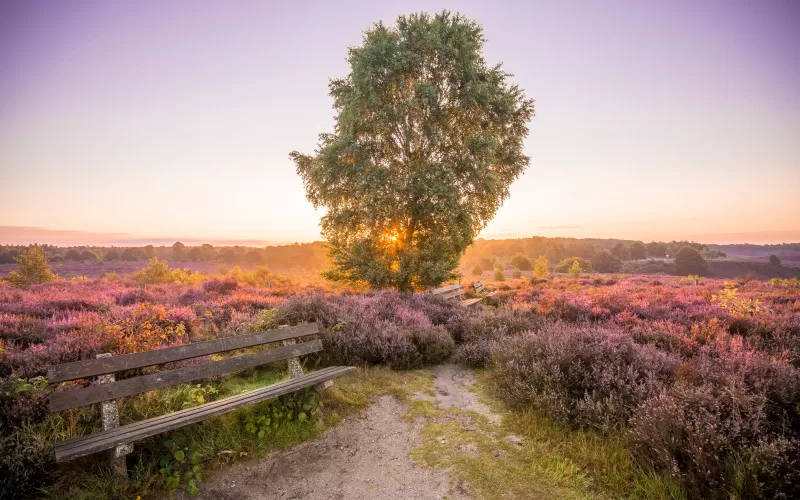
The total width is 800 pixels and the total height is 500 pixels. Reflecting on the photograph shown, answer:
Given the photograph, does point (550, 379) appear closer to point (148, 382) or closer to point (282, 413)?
point (282, 413)

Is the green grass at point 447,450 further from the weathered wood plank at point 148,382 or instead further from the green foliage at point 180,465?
the weathered wood plank at point 148,382

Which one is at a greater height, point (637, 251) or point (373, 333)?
point (373, 333)

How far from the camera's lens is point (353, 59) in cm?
1725

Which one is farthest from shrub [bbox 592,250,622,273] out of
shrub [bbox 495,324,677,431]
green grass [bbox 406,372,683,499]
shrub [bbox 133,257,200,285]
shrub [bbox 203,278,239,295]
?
green grass [bbox 406,372,683,499]

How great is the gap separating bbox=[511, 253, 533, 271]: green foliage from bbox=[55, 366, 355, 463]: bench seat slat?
5262cm

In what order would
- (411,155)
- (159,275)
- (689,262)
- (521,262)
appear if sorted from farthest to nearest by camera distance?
1. (521,262)
2. (689,262)
3. (159,275)
4. (411,155)

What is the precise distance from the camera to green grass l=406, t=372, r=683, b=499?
3.63m

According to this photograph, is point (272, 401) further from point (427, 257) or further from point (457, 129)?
point (457, 129)

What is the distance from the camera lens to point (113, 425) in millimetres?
3793

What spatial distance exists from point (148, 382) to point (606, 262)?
58.6 meters

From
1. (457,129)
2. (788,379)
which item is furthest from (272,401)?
(457,129)

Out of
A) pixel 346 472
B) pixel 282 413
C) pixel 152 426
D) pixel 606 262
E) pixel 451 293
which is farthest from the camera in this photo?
pixel 606 262

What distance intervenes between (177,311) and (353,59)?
1402cm

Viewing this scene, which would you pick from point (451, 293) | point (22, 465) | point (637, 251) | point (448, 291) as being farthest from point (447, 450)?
point (637, 251)
